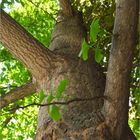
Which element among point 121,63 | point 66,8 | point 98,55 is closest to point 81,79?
point 121,63

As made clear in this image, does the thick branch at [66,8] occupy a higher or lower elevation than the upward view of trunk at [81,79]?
higher

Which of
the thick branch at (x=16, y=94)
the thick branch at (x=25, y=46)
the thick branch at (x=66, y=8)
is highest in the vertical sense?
the thick branch at (x=66, y=8)

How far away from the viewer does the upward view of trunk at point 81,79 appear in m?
1.94

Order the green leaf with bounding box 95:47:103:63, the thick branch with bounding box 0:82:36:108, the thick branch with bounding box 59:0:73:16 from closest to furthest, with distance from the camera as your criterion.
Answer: the green leaf with bounding box 95:47:103:63
the thick branch with bounding box 0:82:36:108
the thick branch with bounding box 59:0:73:16

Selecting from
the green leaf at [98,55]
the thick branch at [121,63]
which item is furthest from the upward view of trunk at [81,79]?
the green leaf at [98,55]

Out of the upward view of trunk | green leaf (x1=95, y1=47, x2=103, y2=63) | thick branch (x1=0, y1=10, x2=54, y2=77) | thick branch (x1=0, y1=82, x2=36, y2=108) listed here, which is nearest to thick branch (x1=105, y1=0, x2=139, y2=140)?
the upward view of trunk

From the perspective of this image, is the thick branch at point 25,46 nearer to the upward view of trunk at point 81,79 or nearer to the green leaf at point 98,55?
the upward view of trunk at point 81,79

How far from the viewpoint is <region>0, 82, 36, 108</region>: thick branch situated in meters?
2.98

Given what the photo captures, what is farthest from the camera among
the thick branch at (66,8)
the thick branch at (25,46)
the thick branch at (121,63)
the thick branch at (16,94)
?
the thick branch at (66,8)

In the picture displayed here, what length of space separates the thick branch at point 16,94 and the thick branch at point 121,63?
113 centimetres

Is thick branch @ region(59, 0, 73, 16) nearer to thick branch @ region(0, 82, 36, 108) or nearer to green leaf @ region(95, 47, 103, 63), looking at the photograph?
thick branch @ region(0, 82, 36, 108)

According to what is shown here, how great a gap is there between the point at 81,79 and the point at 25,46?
1.63ft

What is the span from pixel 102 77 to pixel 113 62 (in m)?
0.77

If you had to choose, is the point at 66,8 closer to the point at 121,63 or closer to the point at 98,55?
the point at 121,63
